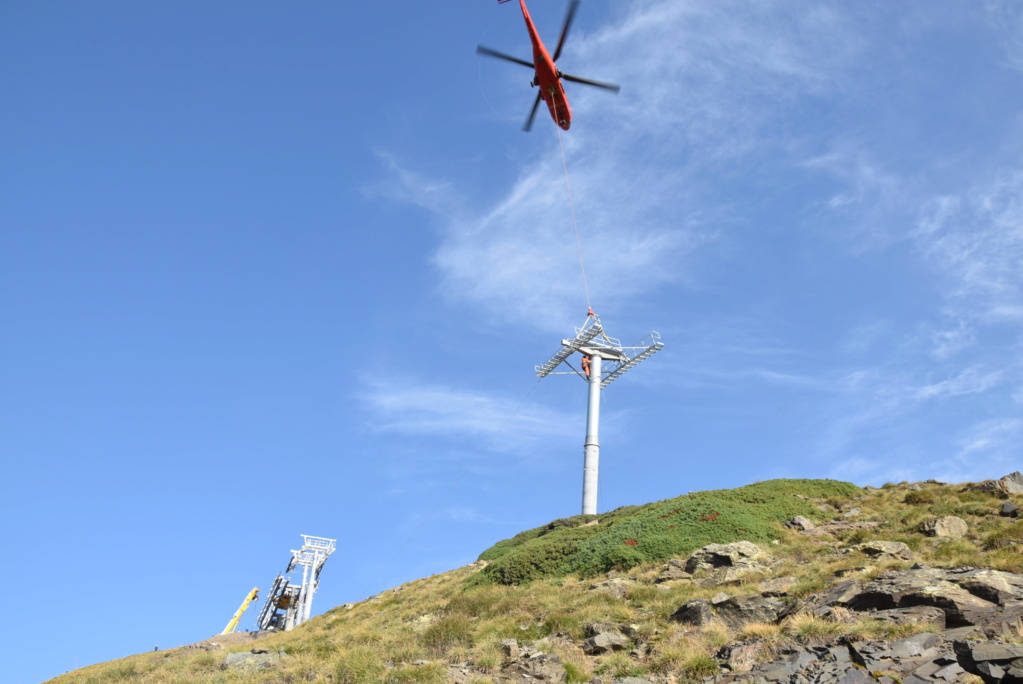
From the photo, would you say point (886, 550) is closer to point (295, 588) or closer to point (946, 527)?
point (946, 527)

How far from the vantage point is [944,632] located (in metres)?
13.5

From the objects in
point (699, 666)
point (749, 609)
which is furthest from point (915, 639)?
point (749, 609)

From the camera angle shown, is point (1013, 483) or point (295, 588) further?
point (295, 588)

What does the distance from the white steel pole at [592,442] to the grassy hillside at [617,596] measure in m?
7.77

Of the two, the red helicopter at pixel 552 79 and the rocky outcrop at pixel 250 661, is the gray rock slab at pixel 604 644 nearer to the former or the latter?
the rocky outcrop at pixel 250 661

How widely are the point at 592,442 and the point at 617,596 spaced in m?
23.9

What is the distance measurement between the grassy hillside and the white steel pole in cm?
777

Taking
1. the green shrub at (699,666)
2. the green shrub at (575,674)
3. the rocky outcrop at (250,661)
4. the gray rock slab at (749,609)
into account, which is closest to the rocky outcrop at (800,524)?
the gray rock slab at (749,609)

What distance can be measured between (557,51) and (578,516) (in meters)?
23.6

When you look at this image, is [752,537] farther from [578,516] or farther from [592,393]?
[592,393]

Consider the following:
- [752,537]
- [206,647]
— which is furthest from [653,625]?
[206,647]

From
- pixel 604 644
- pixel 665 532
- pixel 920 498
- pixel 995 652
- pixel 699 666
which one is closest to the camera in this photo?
pixel 995 652

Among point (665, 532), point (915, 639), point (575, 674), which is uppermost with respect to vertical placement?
point (665, 532)

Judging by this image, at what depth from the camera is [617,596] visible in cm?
2222
